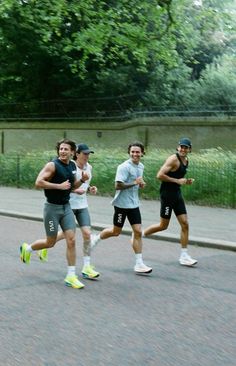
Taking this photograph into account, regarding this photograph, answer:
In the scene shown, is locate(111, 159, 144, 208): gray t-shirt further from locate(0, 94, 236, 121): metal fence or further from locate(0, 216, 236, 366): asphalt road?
locate(0, 94, 236, 121): metal fence

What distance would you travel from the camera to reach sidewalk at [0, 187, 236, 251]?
11.2 meters

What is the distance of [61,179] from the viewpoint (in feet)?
24.0

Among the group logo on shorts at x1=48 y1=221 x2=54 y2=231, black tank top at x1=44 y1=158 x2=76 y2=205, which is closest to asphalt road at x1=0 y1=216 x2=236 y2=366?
logo on shorts at x1=48 y1=221 x2=54 y2=231

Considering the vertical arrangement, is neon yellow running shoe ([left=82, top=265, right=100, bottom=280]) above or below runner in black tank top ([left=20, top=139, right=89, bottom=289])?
below

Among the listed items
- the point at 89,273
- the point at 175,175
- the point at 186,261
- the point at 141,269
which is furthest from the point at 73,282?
the point at 175,175

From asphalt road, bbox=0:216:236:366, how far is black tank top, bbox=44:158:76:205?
39.6 inches

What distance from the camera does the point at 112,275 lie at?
804 centimetres

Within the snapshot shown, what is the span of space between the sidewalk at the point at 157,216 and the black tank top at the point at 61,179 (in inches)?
155

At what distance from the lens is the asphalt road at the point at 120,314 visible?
15.7 ft

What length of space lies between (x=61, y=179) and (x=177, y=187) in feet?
7.03

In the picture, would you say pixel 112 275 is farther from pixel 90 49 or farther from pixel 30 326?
pixel 90 49

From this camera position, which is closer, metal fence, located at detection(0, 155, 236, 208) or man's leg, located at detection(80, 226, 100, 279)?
man's leg, located at detection(80, 226, 100, 279)

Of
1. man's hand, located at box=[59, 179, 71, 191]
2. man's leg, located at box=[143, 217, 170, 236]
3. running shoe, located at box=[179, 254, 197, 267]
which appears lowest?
running shoe, located at box=[179, 254, 197, 267]

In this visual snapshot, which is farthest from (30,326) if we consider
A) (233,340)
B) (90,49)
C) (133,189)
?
(90,49)
